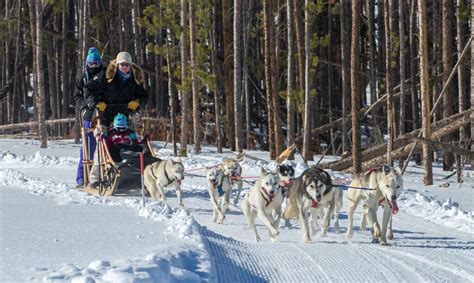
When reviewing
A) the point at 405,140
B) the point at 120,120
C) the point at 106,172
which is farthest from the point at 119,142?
the point at 405,140

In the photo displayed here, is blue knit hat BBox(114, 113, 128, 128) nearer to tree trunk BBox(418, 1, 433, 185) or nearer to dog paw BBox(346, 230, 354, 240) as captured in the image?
dog paw BBox(346, 230, 354, 240)

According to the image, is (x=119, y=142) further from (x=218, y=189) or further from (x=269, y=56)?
(x=269, y=56)

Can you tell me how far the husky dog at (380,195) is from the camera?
7992mm

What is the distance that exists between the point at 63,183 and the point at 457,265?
7441mm

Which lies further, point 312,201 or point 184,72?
point 184,72

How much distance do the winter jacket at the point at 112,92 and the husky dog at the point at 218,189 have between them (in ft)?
6.89

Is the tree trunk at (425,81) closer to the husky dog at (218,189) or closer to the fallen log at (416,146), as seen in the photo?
the fallen log at (416,146)

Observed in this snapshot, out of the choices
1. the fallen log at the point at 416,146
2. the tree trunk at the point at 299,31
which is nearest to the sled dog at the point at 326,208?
the fallen log at the point at 416,146

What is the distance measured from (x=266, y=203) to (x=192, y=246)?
211cm

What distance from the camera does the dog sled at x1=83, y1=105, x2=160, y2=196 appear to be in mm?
10773

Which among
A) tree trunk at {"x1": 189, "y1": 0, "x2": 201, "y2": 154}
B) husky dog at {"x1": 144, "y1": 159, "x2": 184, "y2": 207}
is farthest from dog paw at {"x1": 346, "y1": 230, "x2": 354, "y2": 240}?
tree trunk at {"x1": 189, "y1": 0, "x2": 201, "y2": 154}

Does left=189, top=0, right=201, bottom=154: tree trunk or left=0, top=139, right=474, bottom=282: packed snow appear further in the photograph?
left=189, top=0, right=201, bottom=154: tree trunk

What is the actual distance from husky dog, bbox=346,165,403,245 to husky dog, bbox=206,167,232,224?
1822mm

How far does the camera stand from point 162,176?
1060cm
